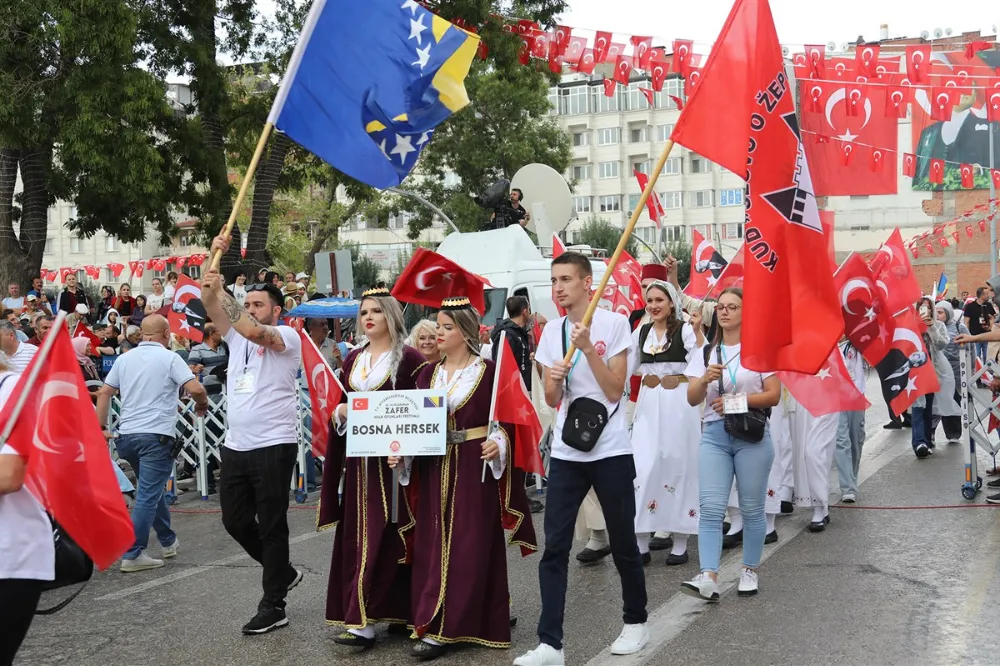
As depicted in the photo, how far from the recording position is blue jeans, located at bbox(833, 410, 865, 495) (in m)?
10.9

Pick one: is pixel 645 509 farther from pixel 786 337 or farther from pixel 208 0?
pixel 208 0

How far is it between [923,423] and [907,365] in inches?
111

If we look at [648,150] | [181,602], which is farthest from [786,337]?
[648,150]

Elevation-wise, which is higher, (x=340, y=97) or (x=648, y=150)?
(x=648, y=150)

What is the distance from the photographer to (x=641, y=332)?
28.7 ft

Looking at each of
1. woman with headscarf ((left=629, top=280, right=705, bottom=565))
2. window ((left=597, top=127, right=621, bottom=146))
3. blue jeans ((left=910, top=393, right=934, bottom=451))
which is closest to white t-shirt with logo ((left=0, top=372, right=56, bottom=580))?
woman with headscarf ((left=629, top=280, right=705, bottom=565))

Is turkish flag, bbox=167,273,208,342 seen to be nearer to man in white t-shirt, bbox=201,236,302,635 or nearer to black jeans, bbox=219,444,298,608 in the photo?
man in white t-shirt, bbox=201,236,302,635

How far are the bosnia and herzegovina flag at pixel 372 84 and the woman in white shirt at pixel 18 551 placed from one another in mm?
3054

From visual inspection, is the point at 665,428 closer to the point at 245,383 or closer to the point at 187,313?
the point at 245,383

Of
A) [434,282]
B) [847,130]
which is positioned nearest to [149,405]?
[434,282]

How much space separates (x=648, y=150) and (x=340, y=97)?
74775mm

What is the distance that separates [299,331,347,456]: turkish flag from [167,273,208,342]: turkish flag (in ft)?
28.1

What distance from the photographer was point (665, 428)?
8.77 metres

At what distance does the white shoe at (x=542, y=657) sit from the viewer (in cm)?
558
